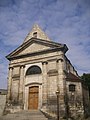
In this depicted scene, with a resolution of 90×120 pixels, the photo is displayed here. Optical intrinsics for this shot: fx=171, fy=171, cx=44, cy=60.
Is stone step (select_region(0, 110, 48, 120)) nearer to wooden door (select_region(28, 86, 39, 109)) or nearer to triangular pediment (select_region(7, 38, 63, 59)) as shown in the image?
wooden door (select_region(28, 86, 39, 109))

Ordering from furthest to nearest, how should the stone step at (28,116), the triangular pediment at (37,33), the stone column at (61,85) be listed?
the triangular pediment at (37,33)
the stone column at (61,85)
the stone step at (28,116)

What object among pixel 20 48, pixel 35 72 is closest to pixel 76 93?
pixel 35 72

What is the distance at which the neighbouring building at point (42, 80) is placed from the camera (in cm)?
1925

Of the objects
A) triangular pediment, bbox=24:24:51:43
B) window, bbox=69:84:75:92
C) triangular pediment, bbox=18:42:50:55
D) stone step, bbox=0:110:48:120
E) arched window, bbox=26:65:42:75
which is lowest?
stone step, bbox=0:110:48:120

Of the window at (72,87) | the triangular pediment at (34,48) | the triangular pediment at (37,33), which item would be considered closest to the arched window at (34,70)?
the triangular pediment at (34,48)

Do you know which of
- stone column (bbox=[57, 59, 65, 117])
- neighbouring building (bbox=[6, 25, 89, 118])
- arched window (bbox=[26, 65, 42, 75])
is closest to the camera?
stone column (bbox=[57, 59, 65, 117])

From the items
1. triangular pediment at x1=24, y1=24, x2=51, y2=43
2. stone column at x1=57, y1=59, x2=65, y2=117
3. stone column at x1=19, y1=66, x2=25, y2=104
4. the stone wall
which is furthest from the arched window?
the stone wall

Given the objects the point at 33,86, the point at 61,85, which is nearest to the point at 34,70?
the point at 33,86

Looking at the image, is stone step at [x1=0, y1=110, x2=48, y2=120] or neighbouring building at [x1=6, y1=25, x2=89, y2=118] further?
neighbouring building at [x1=6, y1=25, x2=89, y2=118]

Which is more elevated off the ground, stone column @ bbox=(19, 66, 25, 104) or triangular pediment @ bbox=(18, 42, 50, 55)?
triangular pediment @ bbox=(18, 42, 50, 55)

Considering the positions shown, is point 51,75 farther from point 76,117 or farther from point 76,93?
point 76,117

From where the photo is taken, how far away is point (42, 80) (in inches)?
823

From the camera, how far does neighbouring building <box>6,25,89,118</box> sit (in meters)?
19.2

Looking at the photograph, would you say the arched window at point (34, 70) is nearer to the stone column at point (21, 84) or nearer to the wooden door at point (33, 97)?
the stone column at point (21, 84)
